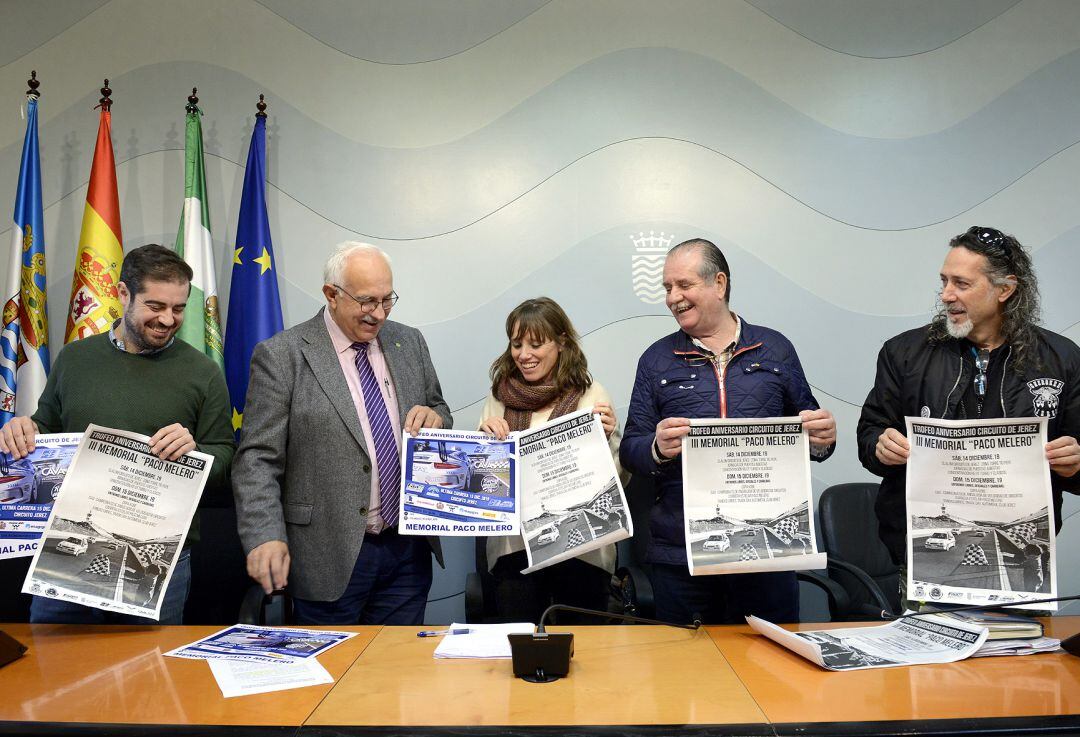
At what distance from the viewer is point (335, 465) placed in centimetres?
275

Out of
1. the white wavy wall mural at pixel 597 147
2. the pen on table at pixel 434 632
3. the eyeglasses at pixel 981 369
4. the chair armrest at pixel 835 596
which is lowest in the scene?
the chair armrest at pixel 835 596

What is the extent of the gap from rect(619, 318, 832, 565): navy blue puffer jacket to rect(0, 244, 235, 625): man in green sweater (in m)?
1.41

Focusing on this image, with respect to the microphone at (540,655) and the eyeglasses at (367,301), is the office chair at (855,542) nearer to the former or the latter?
the microphone at (540,655)

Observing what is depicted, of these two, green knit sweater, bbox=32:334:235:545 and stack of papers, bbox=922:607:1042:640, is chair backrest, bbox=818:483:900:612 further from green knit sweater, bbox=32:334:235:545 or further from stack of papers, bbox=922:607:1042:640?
green knit sweater, bbox=32:334:235:545

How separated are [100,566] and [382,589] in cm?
91

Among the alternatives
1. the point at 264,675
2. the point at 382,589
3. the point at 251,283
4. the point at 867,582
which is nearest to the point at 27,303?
the point at 251,283

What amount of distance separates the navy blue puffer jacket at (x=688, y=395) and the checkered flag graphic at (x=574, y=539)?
1.06ft

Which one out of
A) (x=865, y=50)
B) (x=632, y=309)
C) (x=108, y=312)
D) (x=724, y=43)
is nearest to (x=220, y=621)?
(x=108, y=312)

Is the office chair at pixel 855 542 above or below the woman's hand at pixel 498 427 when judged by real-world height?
below

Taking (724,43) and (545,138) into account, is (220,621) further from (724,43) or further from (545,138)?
(724,43)

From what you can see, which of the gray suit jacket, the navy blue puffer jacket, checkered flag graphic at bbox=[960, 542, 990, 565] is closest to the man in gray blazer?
Result: the gray suit jacket

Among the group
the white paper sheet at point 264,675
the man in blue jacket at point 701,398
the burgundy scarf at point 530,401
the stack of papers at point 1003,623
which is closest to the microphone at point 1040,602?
the stack of papers at point 1003,623

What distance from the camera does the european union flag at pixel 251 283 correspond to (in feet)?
12.3

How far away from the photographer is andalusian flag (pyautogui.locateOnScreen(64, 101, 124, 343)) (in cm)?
364
